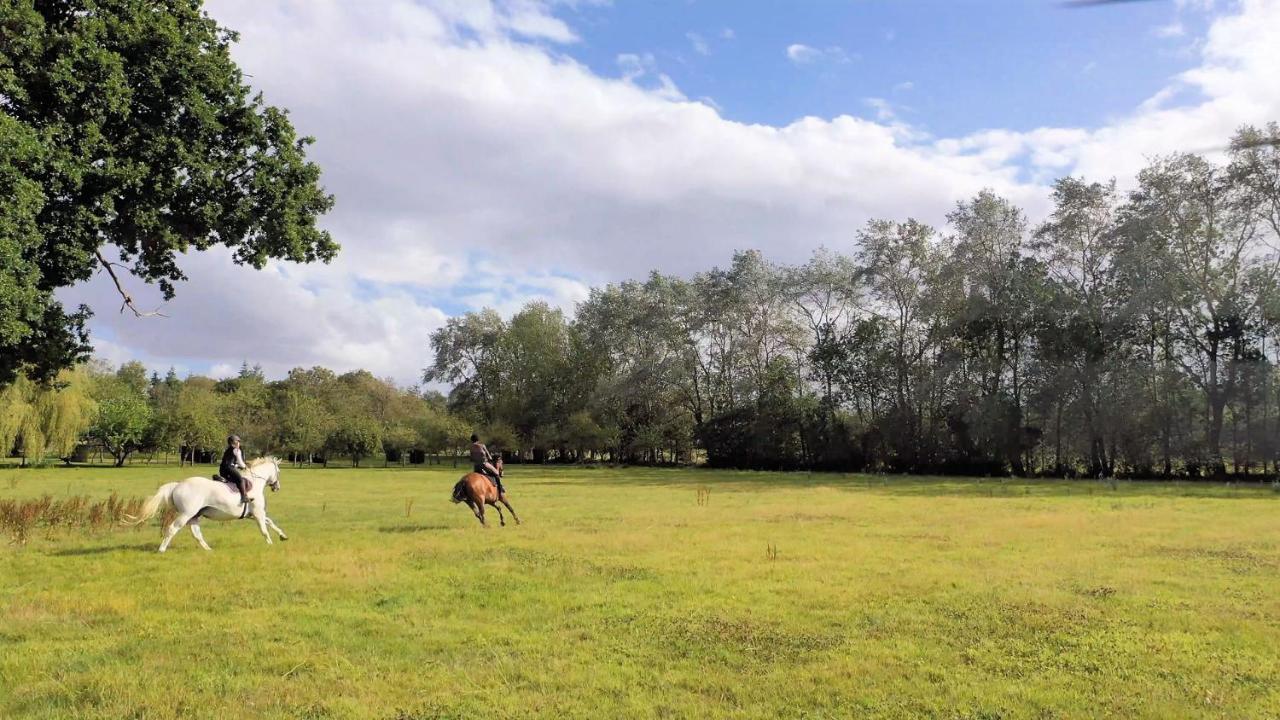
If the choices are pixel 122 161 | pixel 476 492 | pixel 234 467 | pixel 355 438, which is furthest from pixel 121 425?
pixel 476 492

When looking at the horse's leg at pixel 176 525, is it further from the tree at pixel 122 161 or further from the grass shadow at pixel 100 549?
the tree at pixel 122 161

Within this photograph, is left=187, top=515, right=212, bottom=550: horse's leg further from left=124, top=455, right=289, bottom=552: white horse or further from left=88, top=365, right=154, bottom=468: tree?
left=88, top=365, right=154, bottom=468: tree

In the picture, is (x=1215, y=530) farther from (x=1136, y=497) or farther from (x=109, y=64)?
(x=109, y=64)

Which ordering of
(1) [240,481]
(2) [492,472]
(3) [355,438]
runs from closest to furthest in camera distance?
1. (1) [240,481]
2. (2) [492,472]
3. (3) [355,438]

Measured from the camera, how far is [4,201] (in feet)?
47.0

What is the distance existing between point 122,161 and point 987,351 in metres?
50.8

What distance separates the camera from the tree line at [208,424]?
56281mm

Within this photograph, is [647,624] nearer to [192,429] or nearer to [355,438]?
[192,429]

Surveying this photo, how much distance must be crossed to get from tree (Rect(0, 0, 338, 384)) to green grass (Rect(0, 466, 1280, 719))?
601 cm

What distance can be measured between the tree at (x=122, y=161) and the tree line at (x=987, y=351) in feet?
133

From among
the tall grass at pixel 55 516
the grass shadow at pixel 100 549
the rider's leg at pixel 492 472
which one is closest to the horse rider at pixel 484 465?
the rider's leg at pixel 492 472

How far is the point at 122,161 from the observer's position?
17312mm

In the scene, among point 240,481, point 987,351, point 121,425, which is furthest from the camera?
point 121,425

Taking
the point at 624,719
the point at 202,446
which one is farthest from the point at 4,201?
the point at 202,446
